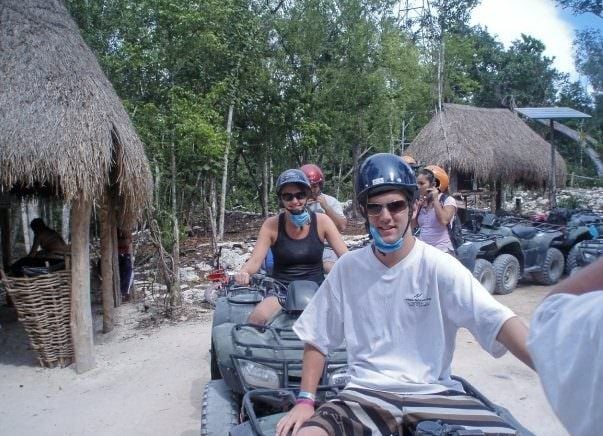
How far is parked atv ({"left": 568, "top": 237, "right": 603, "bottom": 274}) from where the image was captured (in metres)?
8.59

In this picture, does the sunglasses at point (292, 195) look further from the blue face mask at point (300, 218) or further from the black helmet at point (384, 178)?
the black helmet at point (384, 178)

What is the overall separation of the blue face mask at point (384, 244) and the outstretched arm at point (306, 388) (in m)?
0.52

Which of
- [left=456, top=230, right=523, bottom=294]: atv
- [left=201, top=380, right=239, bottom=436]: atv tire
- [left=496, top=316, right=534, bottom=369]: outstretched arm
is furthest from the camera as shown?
[left=456, top=230, right=523, bottom=294]: atv

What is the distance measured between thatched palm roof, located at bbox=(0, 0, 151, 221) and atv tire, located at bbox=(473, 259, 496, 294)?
488 centimetres

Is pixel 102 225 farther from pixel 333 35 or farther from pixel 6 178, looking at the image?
pixel 333 35

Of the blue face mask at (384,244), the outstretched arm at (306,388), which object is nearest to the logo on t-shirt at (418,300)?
the blue face mask at (384,244)

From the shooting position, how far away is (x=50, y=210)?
1325 cm

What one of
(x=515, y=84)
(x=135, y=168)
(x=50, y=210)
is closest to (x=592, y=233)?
(x=135, y=168)

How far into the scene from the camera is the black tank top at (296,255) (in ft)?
13.8

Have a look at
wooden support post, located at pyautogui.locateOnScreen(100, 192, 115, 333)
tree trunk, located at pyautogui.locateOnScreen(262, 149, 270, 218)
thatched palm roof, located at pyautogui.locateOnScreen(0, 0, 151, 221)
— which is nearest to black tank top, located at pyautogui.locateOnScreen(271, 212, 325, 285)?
thatched palm roof, located at pyautogui.locateOnScreen(0, 0, 151, 221)

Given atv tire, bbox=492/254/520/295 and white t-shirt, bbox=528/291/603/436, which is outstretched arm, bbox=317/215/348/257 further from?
atv tire, bbox=492/254/520/295

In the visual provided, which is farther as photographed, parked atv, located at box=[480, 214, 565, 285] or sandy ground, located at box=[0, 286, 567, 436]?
parked atv, located at box=[480, 214, 565, 285]

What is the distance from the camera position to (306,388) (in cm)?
233

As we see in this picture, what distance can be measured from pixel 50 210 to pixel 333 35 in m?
9.46
